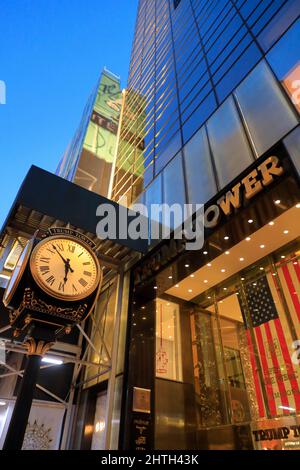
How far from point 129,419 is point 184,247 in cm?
389

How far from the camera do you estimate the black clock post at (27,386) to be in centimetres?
231

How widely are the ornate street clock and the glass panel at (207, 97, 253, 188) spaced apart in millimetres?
4247

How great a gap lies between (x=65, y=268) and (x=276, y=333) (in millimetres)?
6458

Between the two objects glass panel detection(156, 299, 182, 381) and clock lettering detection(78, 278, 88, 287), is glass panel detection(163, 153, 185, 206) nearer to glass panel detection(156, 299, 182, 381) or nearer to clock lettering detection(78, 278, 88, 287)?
glass panel detection(156, 299, 182, 381)

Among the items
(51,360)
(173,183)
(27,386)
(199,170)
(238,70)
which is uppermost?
(238,70)

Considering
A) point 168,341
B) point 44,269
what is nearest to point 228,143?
point 44,269

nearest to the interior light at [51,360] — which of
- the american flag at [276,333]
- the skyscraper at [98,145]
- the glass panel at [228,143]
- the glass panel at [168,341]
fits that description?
the glass panel at [168,341]

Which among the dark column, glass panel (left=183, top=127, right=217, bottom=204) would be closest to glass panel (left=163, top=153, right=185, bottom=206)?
glass panel (left=183, top=127, right=217, bottom=204)

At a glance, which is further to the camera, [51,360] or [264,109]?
[51,360]

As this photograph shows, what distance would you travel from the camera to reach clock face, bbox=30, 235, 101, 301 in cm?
324

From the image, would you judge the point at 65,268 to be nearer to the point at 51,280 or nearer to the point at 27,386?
the point at 51,280

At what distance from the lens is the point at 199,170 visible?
8.06m
